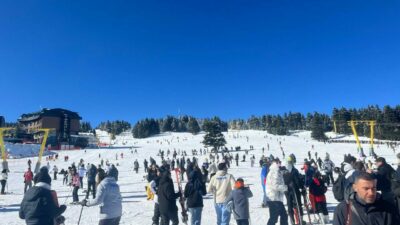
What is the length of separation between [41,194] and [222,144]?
65.0m

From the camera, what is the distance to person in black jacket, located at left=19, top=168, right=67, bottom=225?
5090mm

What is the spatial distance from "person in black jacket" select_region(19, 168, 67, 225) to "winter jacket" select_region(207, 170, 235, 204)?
358 cm

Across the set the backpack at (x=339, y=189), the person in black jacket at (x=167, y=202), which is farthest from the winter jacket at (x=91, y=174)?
the backpack at (x=339, y=189)

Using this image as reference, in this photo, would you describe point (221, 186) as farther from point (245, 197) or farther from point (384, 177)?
point (384, 177)

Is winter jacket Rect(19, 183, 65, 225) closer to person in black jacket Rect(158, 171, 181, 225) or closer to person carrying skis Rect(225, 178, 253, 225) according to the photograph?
person in black jacket Rect(158, 171, 181, 225)

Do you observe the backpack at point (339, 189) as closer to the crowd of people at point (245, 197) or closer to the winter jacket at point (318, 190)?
the crowd of people at point (245, 197)

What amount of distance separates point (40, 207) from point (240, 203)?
3.71 meters

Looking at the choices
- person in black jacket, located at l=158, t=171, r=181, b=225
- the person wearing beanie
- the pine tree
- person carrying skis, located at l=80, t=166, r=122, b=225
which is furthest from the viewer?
the pine tree

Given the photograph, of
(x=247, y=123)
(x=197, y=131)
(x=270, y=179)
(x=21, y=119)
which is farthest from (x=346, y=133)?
(x=270, y=179)

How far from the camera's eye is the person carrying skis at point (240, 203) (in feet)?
22.8

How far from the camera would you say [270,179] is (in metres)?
7.79

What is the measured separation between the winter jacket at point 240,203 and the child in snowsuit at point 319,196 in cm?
262

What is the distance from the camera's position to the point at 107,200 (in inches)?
235

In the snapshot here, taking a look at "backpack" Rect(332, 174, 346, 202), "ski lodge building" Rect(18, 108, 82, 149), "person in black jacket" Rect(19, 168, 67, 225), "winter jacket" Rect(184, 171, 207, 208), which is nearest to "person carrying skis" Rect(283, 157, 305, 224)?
"backpack" Rect(332, 174, 346, 202)
